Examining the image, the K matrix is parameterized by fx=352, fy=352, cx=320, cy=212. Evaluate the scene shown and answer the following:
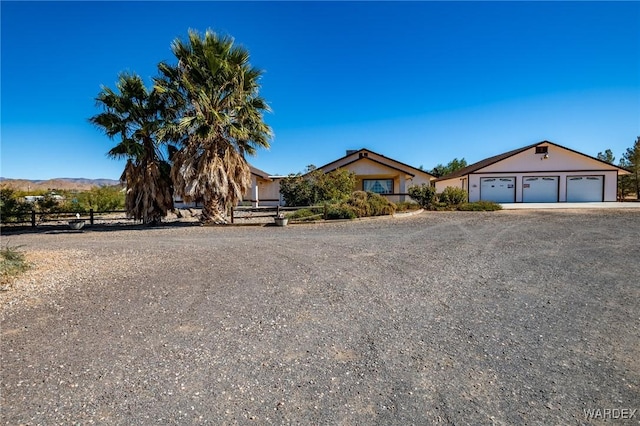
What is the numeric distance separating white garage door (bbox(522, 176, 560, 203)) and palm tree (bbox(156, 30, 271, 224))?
24.0 m

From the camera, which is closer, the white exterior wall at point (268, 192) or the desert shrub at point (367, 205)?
the desert shrub at point (367, 205)

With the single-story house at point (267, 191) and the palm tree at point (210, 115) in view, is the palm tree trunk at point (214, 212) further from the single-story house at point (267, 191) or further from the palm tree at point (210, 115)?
the single-story house at point (267, 191)

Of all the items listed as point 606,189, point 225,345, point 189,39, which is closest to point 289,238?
point 225,345

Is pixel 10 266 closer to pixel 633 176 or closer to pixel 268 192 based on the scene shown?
pixel 268 192

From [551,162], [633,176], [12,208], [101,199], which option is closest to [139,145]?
[12,208]

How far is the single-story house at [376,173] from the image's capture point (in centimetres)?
2742

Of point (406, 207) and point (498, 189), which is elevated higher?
point (498, 189)

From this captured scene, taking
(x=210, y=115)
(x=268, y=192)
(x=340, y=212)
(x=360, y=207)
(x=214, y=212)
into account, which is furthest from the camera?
(x=268, y=192)

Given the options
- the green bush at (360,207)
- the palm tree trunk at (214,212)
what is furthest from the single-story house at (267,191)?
the palm tree trunk at (214,212)

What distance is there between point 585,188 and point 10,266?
36285mm

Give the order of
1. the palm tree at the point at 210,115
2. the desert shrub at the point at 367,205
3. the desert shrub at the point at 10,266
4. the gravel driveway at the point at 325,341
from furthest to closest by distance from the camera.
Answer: the desert shrub at the point at 367,205 < the palm tree at the point at 210,115 < the desert shrub at the point at 10,266 < the gravel driveway at the point at 325,341

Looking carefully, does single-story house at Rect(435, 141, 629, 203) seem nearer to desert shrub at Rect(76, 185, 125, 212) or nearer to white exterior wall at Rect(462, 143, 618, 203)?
white exterior wall at Rect(462, 143, 618, 203)

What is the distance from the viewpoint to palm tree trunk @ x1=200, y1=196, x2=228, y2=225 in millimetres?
16580

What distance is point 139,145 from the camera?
52.0ft
